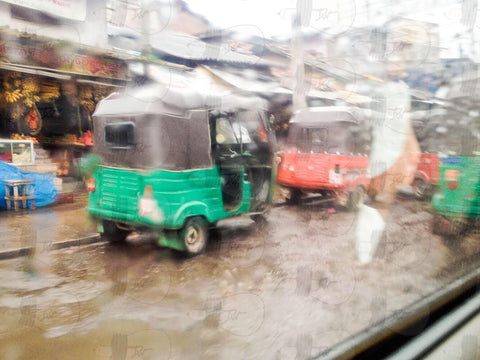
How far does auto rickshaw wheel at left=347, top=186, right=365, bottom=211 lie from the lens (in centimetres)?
141

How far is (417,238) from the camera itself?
200 cm

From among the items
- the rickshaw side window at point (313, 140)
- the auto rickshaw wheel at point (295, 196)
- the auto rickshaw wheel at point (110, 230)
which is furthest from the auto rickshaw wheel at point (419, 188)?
the auto rickshaw wheel at point (110, 230)

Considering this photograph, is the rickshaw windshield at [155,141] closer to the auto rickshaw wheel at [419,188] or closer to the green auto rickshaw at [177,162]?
the green auto rickshaw at [177,162]

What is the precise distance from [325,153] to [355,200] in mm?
331

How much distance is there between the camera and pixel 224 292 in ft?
4.73

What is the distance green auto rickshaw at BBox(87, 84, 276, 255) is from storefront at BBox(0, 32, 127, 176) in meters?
0.05

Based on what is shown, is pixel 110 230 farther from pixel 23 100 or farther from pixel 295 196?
pixel 295 196

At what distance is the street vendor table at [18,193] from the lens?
679 millimetres

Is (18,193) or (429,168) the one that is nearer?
(18,193)

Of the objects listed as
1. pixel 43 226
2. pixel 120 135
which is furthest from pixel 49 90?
pixel 43 226

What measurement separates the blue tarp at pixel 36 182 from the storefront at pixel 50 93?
3 centimetres

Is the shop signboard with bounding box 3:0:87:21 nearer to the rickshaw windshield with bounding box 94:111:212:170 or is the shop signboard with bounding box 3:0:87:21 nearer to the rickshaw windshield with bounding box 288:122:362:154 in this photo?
the rickshaw windshield with bounding box 94:111:212:170

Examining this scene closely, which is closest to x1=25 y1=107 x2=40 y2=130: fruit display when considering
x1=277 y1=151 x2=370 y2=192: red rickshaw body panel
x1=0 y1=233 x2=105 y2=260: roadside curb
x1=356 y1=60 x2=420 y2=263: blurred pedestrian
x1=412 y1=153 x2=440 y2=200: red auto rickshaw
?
x1=0 y1=233 x2=105 y2=260: roadside curb

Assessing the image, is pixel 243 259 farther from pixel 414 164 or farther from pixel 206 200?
pixel 414 164
